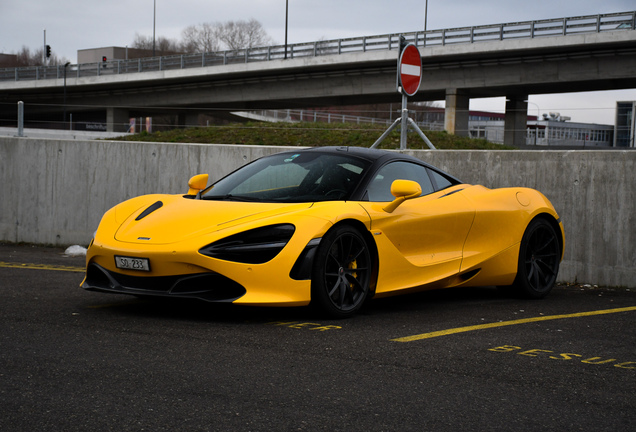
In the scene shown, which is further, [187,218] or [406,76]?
[406,76]

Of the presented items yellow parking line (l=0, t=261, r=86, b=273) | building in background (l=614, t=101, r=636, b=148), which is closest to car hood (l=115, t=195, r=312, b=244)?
yellow parking line (l=0, t=261, r=86, b=273)

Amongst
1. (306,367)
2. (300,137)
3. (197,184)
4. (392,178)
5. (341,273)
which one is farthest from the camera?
(300,137)

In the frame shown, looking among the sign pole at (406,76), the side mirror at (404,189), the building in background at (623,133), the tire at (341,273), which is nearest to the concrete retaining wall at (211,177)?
the sign pole at (406,76)

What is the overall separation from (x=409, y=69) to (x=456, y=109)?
104 feet

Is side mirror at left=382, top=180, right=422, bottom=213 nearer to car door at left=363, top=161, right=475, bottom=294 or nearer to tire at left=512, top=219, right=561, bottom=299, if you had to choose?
car door at left=363, top=161, right=475, bottom=294

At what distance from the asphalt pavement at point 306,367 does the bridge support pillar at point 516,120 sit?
70.9 feet

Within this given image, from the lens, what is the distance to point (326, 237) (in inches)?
219

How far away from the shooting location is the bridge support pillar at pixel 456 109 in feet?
129

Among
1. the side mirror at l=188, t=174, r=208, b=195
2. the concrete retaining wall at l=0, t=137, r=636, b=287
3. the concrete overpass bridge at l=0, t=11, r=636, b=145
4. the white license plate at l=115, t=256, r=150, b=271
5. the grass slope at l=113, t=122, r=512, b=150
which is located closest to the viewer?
the white license plate at l=115, t=256, r=150, b=271

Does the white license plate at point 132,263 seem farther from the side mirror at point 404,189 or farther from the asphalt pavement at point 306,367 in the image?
the side mirror at point 404,189

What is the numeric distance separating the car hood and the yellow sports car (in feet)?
0.04

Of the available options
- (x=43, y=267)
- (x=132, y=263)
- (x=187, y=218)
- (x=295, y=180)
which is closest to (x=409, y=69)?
(x=295, y=180)

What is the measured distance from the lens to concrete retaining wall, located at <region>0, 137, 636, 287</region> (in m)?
8.48

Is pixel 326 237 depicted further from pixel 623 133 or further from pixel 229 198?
pixel 623 133
